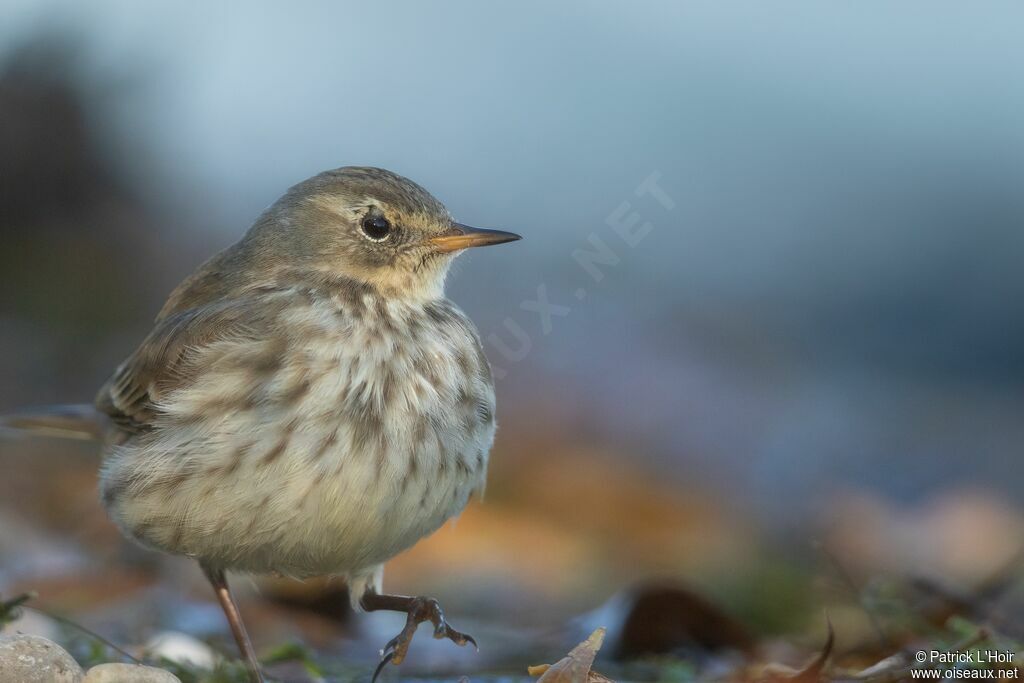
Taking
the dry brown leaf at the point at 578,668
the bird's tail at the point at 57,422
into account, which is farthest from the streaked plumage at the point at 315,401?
the dry brown leaf at the point at 578,668

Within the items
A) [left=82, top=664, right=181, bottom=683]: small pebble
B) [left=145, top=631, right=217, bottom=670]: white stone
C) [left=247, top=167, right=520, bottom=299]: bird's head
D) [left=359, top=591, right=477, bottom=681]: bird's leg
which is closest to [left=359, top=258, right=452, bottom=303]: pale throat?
[left=247, top=167, right=520, bottom=299]: bird's head

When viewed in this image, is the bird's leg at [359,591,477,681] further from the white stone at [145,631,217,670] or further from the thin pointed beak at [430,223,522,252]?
the thin pointed beak at [430,223,522,252]

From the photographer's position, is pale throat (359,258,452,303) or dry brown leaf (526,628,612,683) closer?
dry brown leaf (526,628,612,683)

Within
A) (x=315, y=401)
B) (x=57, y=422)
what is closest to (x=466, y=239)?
(x=315, y=401)

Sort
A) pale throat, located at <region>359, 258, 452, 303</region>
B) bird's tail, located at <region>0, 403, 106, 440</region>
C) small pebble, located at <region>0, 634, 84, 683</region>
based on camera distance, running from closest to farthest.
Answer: small pebble, located at <region>0, 634, 84, 683</region> → pale throat, located at <region>359, 258, 452, 303</region> → bird's tail, located at <region>0, 403, 106, 440</region>

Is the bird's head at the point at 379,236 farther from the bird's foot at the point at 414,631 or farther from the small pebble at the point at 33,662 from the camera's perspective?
the small pebble at the point at 33,662

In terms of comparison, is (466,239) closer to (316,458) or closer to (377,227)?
(377,227)

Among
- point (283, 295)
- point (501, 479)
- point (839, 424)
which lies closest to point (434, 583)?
point (501, 479)
